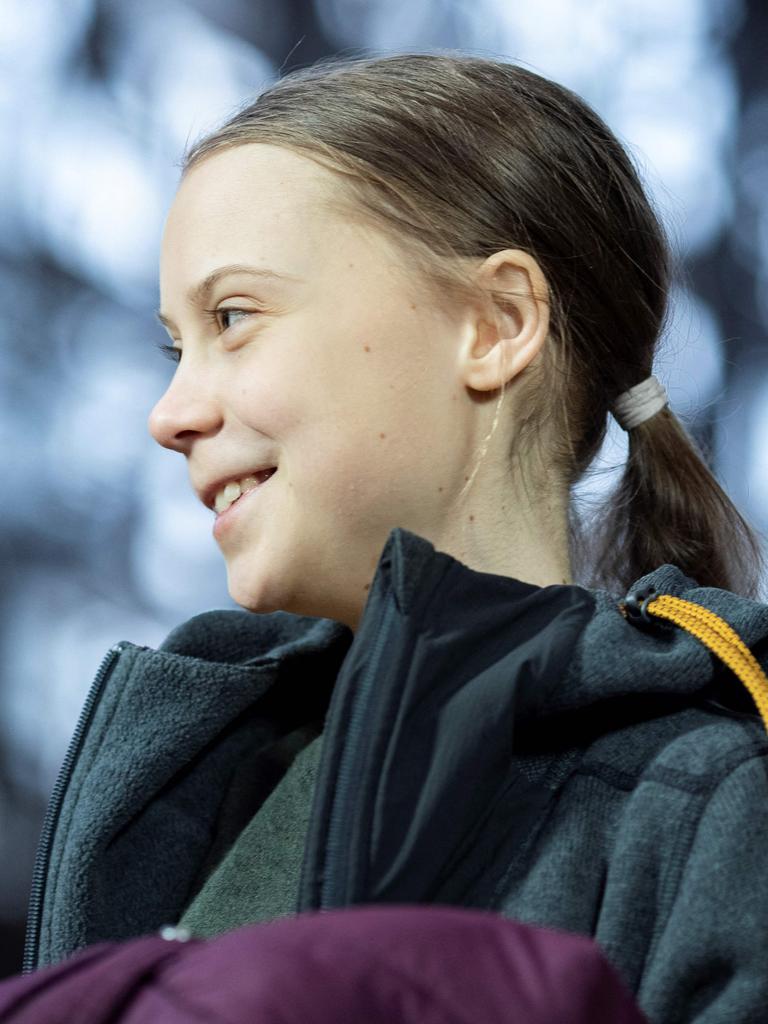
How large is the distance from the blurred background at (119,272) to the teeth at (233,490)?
0.81 meters

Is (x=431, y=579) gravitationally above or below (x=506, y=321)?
below

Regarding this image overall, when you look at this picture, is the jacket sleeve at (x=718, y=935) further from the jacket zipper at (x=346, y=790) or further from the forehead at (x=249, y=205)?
the forehead at (x=249, y=205)

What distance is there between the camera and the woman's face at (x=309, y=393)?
0.88m

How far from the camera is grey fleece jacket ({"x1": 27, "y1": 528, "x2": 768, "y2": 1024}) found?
668 millimetres

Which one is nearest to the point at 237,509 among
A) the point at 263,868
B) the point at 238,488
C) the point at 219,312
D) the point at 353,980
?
the point at 238,488

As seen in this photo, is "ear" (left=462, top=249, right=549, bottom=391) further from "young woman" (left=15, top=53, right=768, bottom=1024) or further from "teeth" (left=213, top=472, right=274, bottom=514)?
"teeth" (left=213, top=472, right=274, bottom=514)

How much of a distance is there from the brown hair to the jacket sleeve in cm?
35

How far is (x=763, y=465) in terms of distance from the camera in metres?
1.79

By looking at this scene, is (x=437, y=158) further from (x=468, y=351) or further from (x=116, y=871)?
(x=116, y=871)

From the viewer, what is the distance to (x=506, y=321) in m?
0.96

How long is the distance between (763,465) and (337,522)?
1.05m

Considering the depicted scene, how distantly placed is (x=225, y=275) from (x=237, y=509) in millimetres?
159

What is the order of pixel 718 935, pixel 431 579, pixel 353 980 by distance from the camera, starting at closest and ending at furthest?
pixel 353 980
pixel 718 935
pixel 431 579

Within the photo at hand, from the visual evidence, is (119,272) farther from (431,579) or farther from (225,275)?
(431,579)
